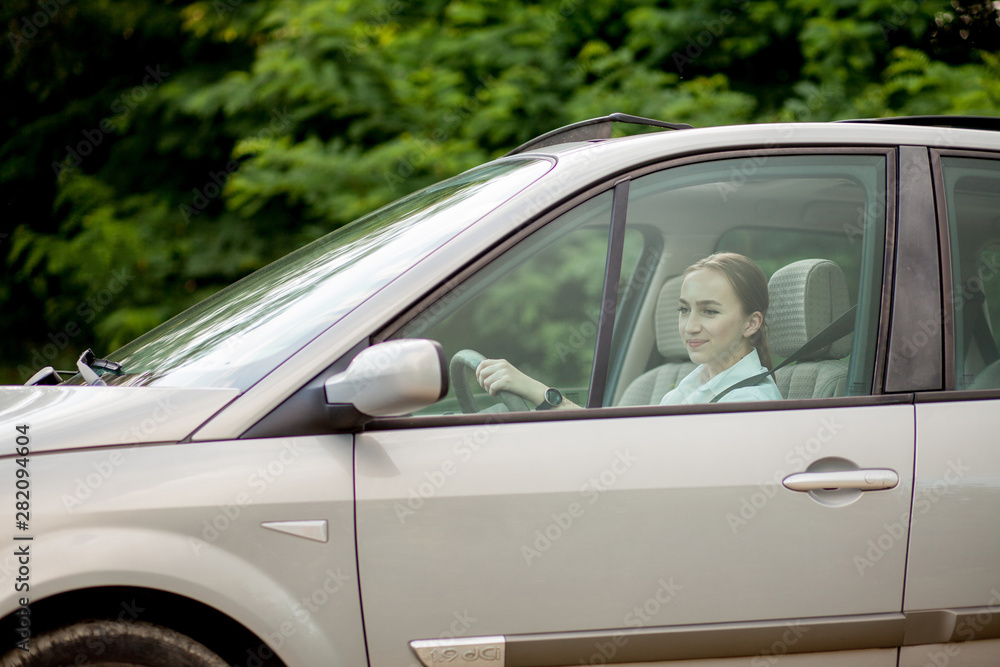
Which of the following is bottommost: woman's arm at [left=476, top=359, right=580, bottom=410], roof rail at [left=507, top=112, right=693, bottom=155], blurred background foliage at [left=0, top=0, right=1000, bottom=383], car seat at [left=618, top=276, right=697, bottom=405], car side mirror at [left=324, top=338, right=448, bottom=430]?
car side mirror at [left=324, top=338, right=448, bottom=430]

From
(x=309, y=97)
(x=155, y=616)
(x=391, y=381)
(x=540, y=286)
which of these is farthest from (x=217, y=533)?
(x=309, y=97)

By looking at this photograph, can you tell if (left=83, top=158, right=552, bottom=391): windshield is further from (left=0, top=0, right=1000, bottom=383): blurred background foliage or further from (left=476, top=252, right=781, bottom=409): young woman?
(left=0, top=0, right=1000, bottom=383): blurred background foliage

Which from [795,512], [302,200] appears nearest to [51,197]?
[302,200]

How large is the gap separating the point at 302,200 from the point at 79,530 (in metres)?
4.06

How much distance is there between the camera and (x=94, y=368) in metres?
2.10

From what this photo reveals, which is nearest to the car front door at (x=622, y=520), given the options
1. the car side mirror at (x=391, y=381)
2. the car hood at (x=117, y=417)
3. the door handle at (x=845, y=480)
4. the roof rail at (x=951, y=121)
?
the door handle at (x=845, y=480)

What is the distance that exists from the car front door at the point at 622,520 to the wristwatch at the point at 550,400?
22cm

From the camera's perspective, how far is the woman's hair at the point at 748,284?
2.27 meters

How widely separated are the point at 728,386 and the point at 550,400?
1.35 ft

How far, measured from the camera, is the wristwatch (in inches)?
84.4

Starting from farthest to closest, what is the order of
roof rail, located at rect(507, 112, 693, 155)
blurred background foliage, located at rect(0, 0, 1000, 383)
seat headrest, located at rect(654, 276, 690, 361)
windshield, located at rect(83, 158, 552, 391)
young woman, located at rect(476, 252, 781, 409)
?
blurred background foliage, located at rect(0, 0, 1000, 383) < seat headrest, located at rect(654, 276, 690, 361) < roof rail, located at rect(507, 112, 693, 155) < young woman, located at rect(476, 252, 781, 409) < windshield, located at rect(83, 158, 552, 391)

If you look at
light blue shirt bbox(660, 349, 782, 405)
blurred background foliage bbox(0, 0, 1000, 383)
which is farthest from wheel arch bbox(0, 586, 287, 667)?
blurred background foliage bbox(0, 0, 1000, 383)

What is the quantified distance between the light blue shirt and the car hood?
3.18 feet

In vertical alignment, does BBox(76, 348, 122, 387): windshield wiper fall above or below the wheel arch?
above
